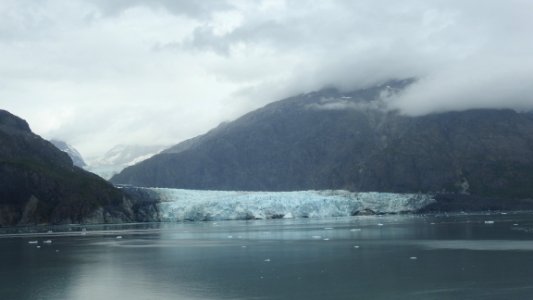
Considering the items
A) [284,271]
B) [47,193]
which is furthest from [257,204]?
[284,271]

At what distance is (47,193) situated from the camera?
120m

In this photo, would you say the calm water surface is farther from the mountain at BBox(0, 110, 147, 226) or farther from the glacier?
the mountain at BBox(0, 110, 147, 226)

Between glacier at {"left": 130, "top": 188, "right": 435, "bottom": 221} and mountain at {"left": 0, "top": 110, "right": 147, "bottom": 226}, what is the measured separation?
27.5 feet

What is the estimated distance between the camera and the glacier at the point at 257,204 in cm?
11675

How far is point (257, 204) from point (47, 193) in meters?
35.9

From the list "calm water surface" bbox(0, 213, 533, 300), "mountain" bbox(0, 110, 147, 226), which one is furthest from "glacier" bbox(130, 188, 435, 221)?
"calm water surface" bbox(0, 213, 533, 300)

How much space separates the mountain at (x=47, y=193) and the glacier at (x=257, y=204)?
839 centimetres

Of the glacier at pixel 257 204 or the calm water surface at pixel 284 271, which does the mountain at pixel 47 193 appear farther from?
the calm water surface at pixel 284 271

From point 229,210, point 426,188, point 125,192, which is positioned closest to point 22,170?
point 125,192

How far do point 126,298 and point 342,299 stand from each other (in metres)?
8.16

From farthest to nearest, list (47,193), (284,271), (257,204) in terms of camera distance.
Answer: (47,193), (257,204), (284,271)

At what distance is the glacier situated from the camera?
117 metres

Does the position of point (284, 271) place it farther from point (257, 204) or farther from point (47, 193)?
point (47, 193)

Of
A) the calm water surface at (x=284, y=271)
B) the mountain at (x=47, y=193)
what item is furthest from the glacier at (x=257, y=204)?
the calm water surface at (x=284, y=271)
